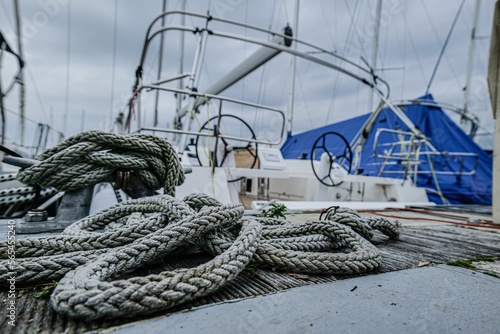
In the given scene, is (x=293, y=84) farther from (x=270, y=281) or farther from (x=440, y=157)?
(x=270, y=281)

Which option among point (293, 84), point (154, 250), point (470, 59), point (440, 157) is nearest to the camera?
point (154, 250)

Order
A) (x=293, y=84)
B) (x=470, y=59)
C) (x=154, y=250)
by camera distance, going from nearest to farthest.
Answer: (x=154, y=250) → (x=293, y=84) → (x=470, y=59)

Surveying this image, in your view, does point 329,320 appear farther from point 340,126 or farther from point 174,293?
→ point 340,126

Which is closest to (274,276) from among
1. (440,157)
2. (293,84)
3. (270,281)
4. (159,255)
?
(270,281)

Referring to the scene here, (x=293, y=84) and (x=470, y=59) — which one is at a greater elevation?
(x=470, y=59)

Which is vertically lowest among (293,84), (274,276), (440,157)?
(274,276)

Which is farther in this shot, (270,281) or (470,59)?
(470,59)

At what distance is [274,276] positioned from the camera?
3.10 feet

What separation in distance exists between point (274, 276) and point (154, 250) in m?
0.39

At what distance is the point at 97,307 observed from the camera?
2.01 feet

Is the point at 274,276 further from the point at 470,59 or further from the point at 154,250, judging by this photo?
the point at 470,59

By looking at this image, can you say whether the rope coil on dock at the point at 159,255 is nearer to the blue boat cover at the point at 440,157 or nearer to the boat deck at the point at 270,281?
the boat deck at the point at 270,281

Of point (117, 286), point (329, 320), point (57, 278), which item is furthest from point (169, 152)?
point (329, 320)

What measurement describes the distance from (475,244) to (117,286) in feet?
6.20
